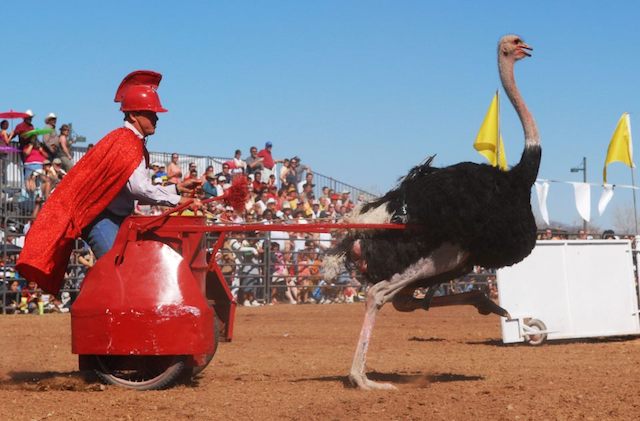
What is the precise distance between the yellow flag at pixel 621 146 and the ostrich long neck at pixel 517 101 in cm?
937

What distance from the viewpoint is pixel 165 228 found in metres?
6.41

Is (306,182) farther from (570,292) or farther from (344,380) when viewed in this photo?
(344,380)

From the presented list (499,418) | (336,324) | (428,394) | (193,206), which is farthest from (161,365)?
(336,324)

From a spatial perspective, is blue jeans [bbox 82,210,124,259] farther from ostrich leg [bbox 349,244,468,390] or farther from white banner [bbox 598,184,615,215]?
white banner [bbox 598,184,615,215]

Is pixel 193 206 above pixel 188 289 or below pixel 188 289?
above

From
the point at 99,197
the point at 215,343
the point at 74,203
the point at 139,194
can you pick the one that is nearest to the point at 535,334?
the point at 215,343

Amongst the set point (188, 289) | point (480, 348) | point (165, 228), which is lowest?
point (480, 348)

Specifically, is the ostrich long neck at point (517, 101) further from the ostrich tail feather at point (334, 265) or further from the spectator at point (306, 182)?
the spectator at point (306, 182)

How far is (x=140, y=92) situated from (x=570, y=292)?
585 cm

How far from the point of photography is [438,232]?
6523 millimetres

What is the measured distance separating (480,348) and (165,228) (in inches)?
185

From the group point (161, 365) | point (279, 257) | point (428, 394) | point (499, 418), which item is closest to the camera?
point (499, 418)

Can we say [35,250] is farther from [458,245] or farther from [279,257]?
[279,257]

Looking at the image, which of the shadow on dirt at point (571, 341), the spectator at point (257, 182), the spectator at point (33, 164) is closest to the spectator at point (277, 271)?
the spectator at point (257, 182)
